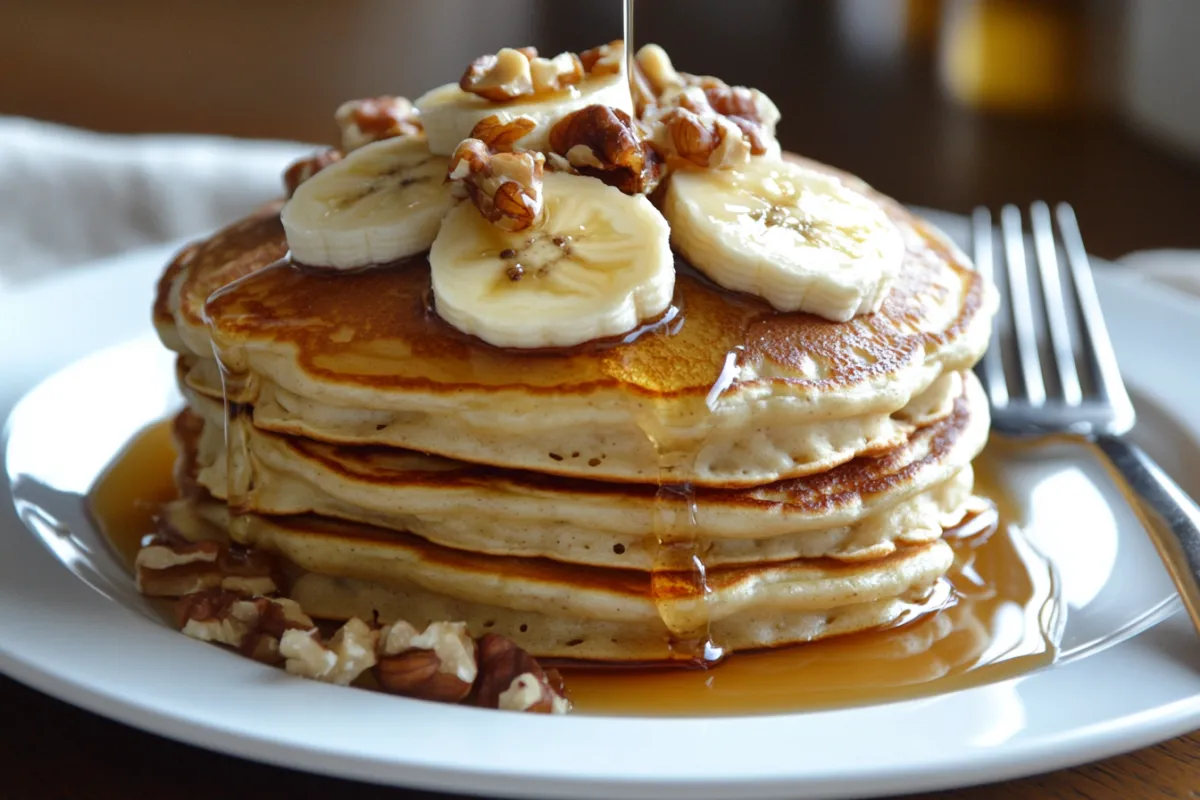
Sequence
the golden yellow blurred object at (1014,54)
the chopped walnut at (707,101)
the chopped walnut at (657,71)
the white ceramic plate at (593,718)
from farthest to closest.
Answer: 1. the golden yellow blurred object at (1014,54)
2. the chopped walnut at (657,71)
3. the chopped walnut at (707,101)
4. the white ceramic plate at (593,718)

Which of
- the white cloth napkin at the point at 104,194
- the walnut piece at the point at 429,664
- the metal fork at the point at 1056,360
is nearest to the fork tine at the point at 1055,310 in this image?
the metal fork at the point at 1056,360

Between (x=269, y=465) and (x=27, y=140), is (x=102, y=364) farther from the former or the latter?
(x=27, y=140)

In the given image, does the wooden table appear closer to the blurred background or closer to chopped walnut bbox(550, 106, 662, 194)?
the blurred background

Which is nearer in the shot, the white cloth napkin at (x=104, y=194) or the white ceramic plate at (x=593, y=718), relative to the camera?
the white ceramic plate at (x=593, y=718)

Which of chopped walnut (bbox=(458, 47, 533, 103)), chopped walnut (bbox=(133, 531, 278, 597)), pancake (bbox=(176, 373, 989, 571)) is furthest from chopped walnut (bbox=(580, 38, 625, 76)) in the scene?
chopped walnut (bbox=(133, 531, 278, 597))

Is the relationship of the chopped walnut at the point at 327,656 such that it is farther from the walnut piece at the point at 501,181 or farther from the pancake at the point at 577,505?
the walnut piece at the point at 501,181

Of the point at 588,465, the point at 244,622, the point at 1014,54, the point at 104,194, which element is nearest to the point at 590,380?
the point at 588,465

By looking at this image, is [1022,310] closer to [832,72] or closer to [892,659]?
[892,659]
